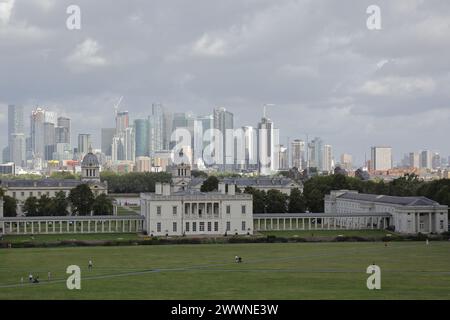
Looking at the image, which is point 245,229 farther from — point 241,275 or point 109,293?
point 109,293

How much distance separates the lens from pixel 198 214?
100562 mm

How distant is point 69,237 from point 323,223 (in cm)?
3742

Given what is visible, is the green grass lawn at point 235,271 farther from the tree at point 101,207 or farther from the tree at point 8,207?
the tree at point 8,207

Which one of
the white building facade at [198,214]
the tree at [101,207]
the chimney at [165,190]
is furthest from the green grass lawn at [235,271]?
the tree at [101,207]

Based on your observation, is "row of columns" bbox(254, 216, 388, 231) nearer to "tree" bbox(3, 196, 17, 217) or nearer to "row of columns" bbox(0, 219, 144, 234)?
"row of columns" bbox(0, 219, 144, 234)

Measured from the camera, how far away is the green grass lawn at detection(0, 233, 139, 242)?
90.1 m

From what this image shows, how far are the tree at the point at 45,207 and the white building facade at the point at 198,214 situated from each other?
19.9 meters

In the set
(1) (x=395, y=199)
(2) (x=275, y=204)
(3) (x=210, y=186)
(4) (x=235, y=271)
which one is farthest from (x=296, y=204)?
(4) (x=235, y=271)

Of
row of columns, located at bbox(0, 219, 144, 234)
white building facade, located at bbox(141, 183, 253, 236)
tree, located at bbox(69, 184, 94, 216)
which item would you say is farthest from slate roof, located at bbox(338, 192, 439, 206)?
tree, located at bbox(69, 184, 94, 216)

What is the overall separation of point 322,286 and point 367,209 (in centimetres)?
6917

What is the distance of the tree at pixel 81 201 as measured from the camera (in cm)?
11550

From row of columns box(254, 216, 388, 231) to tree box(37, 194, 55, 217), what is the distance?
2967 cm

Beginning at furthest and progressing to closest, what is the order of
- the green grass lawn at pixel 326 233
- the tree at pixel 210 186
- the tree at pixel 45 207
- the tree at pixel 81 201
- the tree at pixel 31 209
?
1. the tree at pixel 210 186
2. the tree at pixel 31 209
3. the tree at pixel 81 201
4. the tree at pixel 45 207
5. the green grass lawn at pixel 326 233

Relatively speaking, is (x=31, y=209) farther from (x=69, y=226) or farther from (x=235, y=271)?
(x=235, y=271)
